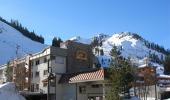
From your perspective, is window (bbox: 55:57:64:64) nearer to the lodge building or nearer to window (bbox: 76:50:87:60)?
the lodge building

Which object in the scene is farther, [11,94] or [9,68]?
[9,68]

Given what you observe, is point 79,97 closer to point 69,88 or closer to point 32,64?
point 69,88

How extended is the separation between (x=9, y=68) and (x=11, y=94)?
61.6m

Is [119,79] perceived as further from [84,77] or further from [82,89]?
[82,89]

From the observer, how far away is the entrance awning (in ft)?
191

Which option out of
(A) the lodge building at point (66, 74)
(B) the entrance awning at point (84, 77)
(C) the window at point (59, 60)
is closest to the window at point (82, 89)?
(A) the lodge building at point (66, 74)

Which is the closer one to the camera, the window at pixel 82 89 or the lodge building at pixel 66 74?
the lodge building at pixel 66 74

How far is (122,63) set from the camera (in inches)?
1613

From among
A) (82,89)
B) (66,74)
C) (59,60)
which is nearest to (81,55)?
(59,60)

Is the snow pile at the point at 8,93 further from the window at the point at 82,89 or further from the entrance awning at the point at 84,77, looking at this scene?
the window at the point at 82,89

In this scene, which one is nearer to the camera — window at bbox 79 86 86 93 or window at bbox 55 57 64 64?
window at bbox 79 86 86 93

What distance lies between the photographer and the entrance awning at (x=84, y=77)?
58259mm

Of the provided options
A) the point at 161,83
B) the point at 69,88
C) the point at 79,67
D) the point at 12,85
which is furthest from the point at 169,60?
the point at 12,85

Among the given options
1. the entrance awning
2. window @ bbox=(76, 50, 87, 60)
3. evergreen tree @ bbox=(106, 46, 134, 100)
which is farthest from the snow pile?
window @ bbox=(76, 50, 87, 60)
